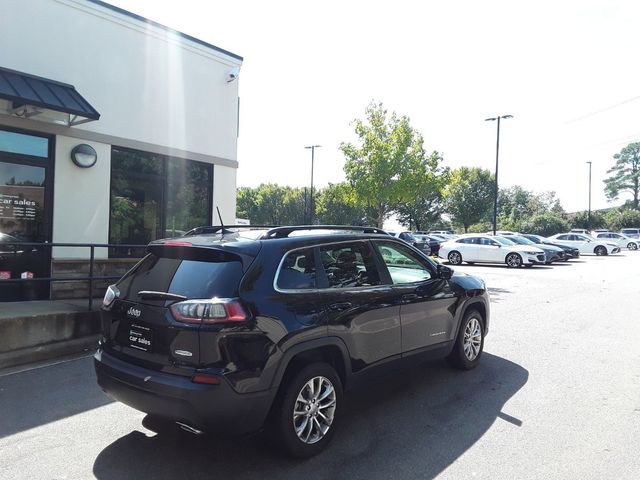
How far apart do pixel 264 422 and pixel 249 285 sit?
97 centimetres

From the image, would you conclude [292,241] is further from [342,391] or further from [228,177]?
[228,177]

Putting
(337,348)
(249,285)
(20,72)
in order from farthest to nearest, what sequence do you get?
(20,72) → (337,348) → (249,285)

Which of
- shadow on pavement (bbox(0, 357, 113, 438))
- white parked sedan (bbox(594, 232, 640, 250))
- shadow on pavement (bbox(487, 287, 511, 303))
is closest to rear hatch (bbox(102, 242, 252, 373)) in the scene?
shadow on pavement (bbox(0, 357, 113, 438))

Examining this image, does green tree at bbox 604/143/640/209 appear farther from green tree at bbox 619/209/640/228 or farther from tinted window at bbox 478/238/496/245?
tinted window at bbox 478/238/496/245

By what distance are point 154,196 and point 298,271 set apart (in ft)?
23.5

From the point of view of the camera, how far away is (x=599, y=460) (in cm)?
345

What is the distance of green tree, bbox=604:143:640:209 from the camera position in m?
85.2

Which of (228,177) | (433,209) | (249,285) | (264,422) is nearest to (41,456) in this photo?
(264,422)

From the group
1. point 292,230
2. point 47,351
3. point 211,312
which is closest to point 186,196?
point 47,351

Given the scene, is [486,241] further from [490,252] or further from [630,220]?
[630,220]

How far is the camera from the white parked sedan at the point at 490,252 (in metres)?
21.5

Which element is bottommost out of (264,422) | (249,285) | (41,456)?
(41,456)

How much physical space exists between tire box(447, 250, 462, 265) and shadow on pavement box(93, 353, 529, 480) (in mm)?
19500

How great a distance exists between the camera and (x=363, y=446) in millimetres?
3672
